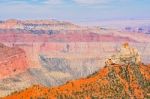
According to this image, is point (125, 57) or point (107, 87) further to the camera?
point (125, 57)

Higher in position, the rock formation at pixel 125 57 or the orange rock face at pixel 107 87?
the rock formation at pixel 125 57

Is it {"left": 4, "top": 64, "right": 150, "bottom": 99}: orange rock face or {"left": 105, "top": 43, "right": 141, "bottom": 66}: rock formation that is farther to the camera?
{"left": 105, "top": 43, "right": 141, "bottom": 66}: rock formation

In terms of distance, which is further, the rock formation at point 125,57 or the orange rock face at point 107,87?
the rock formation at point 125,57

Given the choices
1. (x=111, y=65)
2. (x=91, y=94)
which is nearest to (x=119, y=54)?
(x=111, y=65)

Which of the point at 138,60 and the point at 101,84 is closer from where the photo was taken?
the point at 101,84

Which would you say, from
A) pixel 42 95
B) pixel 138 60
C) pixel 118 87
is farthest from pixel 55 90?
pixel 138 60

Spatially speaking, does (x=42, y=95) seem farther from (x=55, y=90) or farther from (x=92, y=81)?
(x=92, y=81)

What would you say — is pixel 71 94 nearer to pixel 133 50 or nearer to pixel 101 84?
pixel 101 84

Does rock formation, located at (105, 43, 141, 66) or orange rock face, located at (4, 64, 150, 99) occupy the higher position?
rock formation, located at (105, 43, 141, 66)

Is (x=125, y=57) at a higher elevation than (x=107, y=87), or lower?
higher
